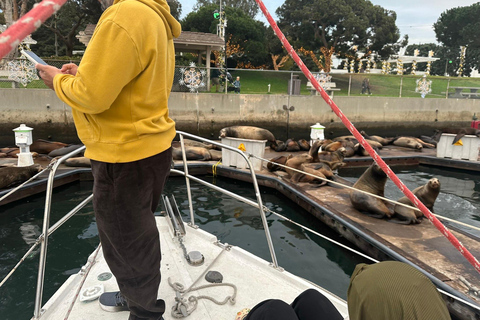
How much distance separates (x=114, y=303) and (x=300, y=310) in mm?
1342

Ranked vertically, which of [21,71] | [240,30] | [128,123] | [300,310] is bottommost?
[300,310]

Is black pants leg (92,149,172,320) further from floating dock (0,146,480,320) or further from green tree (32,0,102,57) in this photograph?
green tree (32,0,102,57)

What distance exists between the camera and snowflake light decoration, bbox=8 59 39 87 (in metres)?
12.3

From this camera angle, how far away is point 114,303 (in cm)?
223

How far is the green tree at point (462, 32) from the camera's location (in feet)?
162

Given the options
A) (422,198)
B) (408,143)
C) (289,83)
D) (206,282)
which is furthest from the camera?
(289,83)

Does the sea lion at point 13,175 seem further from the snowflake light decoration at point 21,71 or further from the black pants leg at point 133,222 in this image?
the snowflake light decoration at point 21,71

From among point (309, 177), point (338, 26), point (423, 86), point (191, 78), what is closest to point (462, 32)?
point (338, 26)

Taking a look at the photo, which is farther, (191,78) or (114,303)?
(191,78)

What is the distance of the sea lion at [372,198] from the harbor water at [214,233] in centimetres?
73

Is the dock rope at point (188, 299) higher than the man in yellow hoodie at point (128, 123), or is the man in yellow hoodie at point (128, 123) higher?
the man in yellow hoodie at point (128, 123)

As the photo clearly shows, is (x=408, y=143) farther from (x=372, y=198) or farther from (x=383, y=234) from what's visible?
(x=383, y=234)

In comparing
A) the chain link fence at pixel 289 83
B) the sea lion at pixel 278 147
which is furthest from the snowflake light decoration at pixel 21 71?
the sea lion at pixel 278 147

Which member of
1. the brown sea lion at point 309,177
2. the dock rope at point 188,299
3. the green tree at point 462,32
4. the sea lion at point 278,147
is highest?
the green tree at point 462,32
